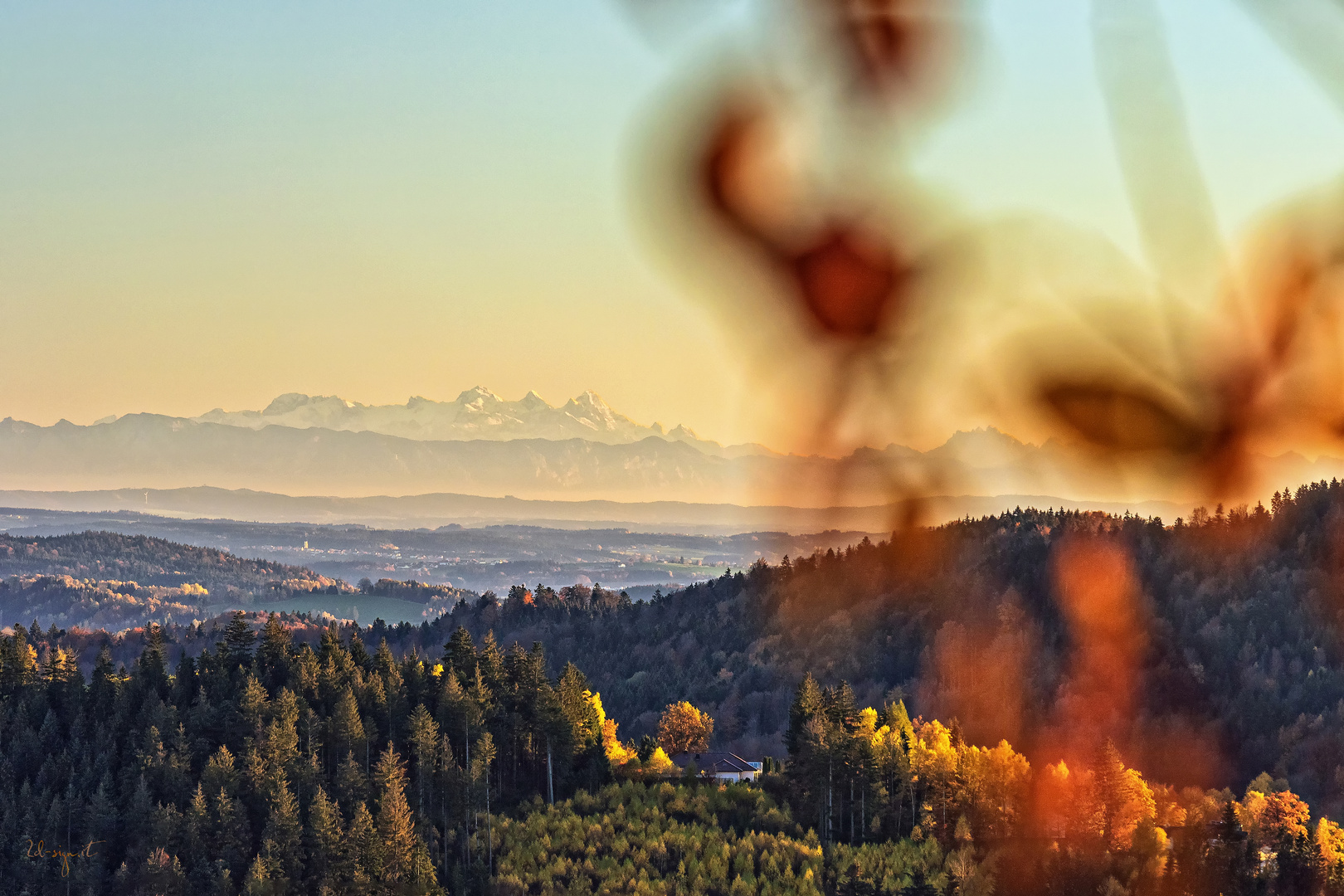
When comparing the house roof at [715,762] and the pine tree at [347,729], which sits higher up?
the pine tree at [347,729]

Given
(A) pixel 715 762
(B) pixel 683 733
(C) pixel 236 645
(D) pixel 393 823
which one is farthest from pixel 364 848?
(B) pixel 683 733

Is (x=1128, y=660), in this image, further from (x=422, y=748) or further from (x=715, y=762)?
(x=422, y=748)

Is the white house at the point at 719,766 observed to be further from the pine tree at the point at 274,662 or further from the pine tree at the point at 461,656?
the pine tree at the point at 274,662

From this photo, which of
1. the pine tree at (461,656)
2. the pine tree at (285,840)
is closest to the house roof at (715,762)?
the pine tree at (461,656)

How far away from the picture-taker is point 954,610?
190500mm

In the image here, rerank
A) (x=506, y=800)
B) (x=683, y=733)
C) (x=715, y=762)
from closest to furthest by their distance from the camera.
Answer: (x=506, y=800)
(x=715, y=762)
(x=683, y=733)

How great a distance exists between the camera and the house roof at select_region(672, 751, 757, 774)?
100 metres
